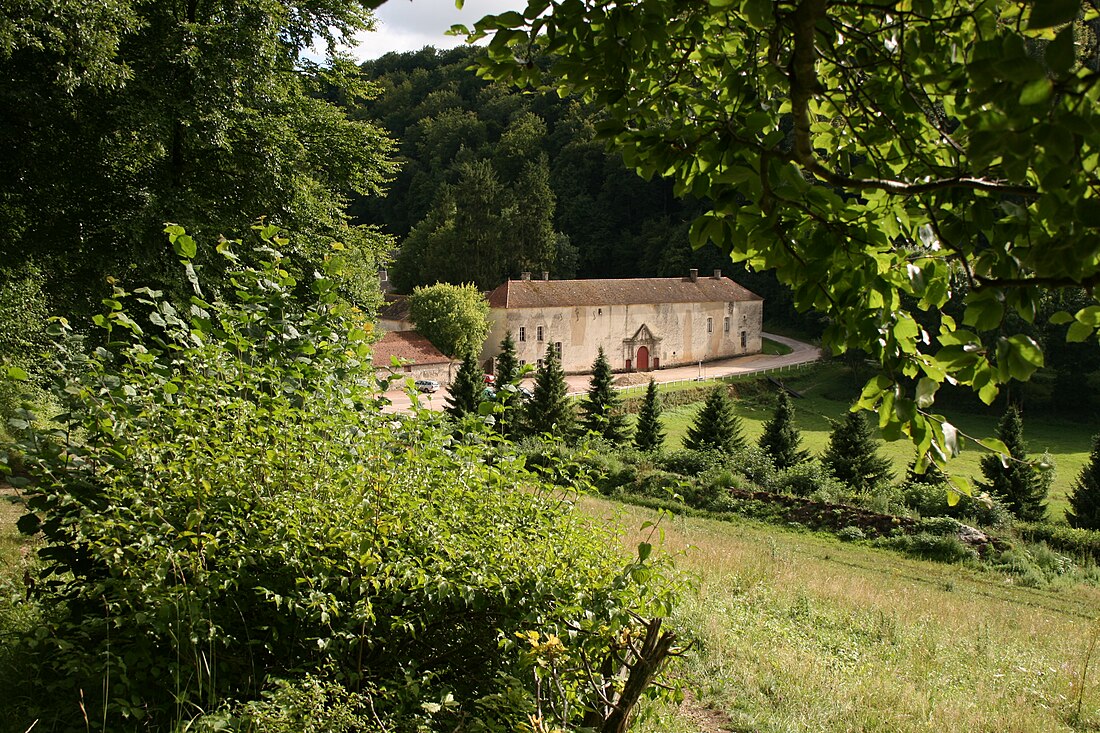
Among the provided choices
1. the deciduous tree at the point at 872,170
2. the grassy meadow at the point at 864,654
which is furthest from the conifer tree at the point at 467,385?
the deciduous tree at the point at 872,170

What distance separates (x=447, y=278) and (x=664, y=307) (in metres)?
19.6

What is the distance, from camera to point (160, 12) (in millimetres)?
13344

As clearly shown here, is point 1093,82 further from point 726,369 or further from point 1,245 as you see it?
point 726,369

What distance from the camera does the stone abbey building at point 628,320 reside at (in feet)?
166

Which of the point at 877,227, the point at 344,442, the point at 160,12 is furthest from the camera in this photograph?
the point at 160,12

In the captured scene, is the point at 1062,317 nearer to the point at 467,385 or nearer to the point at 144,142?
the point at 144,142

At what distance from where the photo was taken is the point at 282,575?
11.4 ft

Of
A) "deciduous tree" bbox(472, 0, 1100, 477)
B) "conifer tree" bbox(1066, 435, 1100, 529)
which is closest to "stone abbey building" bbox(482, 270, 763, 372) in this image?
"conifer tree" bbox(1066, 435, 1100, 529)

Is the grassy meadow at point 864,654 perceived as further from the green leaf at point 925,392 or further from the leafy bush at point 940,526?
the leafy bush at point 940,526

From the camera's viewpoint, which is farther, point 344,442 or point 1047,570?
point 1047,570

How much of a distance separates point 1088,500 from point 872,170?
26.3 m

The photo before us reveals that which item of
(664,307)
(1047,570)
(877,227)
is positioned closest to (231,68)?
(877,227)

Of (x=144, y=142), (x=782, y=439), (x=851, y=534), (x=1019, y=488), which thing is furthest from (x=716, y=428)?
(x=144, y=142)

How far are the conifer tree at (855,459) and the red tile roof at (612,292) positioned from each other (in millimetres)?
27209
